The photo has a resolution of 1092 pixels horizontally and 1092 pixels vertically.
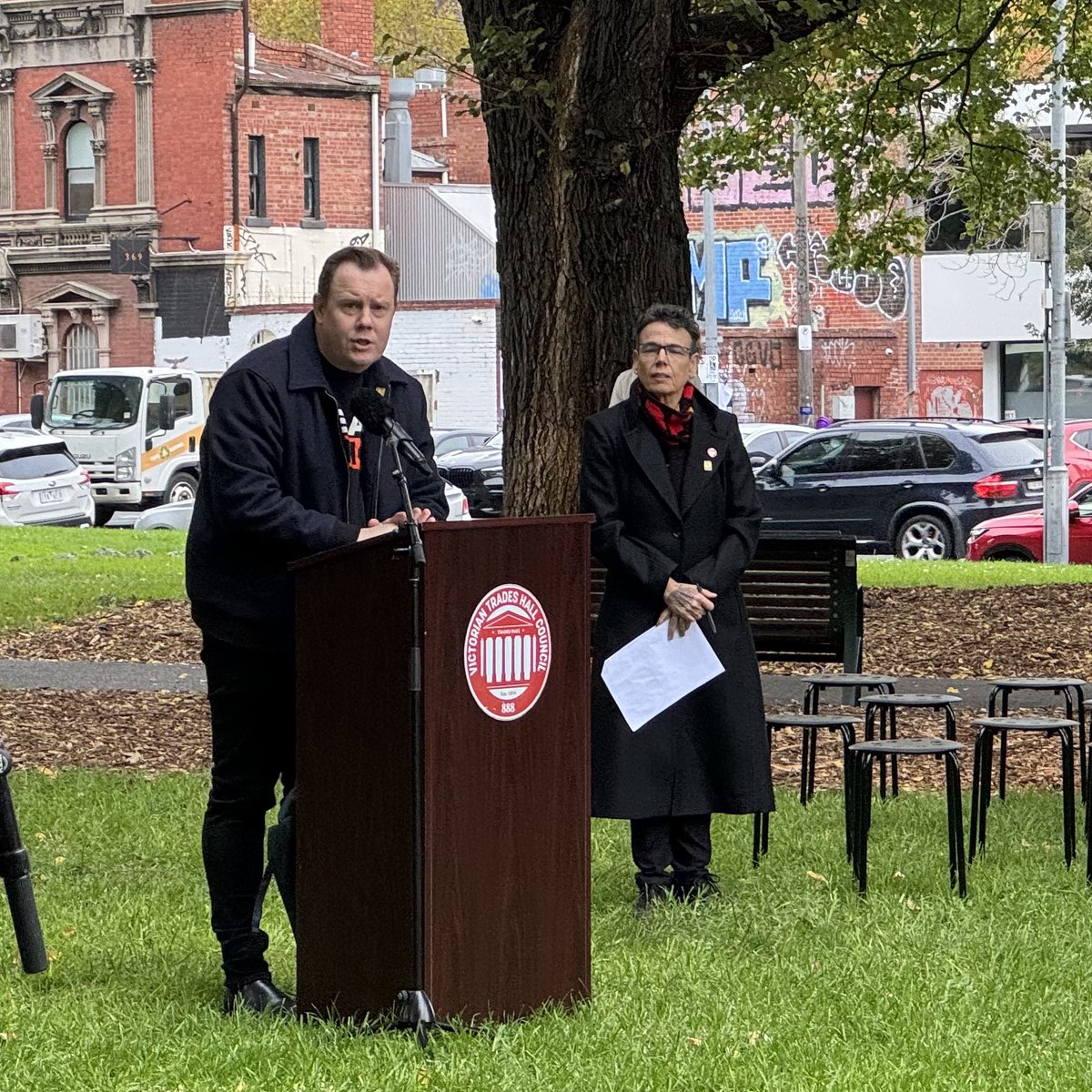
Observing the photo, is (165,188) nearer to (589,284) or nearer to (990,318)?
(990,318)

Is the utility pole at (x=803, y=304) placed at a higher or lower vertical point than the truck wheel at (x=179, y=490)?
higher

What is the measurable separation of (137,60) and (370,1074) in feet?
168

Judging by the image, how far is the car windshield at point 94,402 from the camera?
117ft

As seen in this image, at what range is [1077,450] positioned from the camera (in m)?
29.0

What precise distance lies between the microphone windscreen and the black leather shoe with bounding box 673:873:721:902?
97.7 inches

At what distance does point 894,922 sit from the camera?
665cm

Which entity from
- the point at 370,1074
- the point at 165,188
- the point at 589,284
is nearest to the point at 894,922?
the point at 370,1074

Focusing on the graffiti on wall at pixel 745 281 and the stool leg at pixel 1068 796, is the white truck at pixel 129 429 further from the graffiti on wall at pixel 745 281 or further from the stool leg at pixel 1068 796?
the stool leg at pixel 1068 796

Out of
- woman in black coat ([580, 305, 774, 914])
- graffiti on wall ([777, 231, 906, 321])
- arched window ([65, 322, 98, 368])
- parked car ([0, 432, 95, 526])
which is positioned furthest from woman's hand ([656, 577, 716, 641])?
arched window ([65, 322, 98, 368])

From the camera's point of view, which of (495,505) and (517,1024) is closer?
(517,1024)

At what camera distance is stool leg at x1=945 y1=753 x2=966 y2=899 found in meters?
7.02

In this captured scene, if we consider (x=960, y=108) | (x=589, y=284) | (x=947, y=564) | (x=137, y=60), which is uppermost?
(x=137, y=60)

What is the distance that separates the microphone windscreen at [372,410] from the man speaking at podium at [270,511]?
0.05 meters

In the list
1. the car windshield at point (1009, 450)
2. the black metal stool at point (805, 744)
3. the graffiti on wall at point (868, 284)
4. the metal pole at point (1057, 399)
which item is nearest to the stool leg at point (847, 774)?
the black metal stool at point (805, 744)
